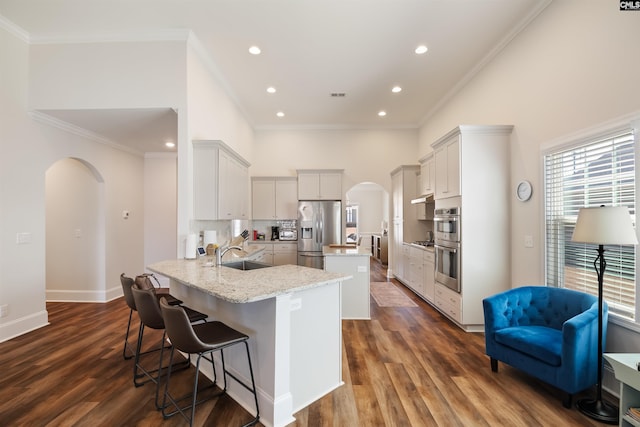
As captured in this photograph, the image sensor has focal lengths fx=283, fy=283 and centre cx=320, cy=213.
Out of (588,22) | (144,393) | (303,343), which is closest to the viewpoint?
(303,343)

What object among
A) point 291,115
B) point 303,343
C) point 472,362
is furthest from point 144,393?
point 291,115

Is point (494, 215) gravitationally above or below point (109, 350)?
above

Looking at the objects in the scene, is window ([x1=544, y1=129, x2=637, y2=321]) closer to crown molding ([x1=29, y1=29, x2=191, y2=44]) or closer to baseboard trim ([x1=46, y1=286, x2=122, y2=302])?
crown molding ([x1=29, y1=29, x2=191, y2=44])

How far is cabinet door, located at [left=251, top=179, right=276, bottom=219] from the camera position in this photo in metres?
6.70

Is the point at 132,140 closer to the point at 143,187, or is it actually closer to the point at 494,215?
the point at 143,187

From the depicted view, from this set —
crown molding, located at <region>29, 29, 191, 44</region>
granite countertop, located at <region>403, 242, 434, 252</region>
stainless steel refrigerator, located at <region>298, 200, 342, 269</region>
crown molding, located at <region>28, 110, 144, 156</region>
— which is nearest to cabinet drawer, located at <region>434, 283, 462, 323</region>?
granite countertop, located at <region>403, 242, 434, 252</region>

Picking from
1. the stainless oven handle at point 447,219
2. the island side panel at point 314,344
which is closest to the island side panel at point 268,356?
the island side panel at point 314,344

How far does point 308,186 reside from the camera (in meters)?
6.56

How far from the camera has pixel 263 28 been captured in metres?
3.44

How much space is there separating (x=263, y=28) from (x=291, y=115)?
2816 mm

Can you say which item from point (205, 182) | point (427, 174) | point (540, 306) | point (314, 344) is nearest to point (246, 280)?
point (314, 344)

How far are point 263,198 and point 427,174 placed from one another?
3.67m

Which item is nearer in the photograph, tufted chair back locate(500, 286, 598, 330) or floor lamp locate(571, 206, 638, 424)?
floor lamp locate(571, 206, 638, 424)

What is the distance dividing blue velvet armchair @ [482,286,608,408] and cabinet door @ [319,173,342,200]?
4.21m
